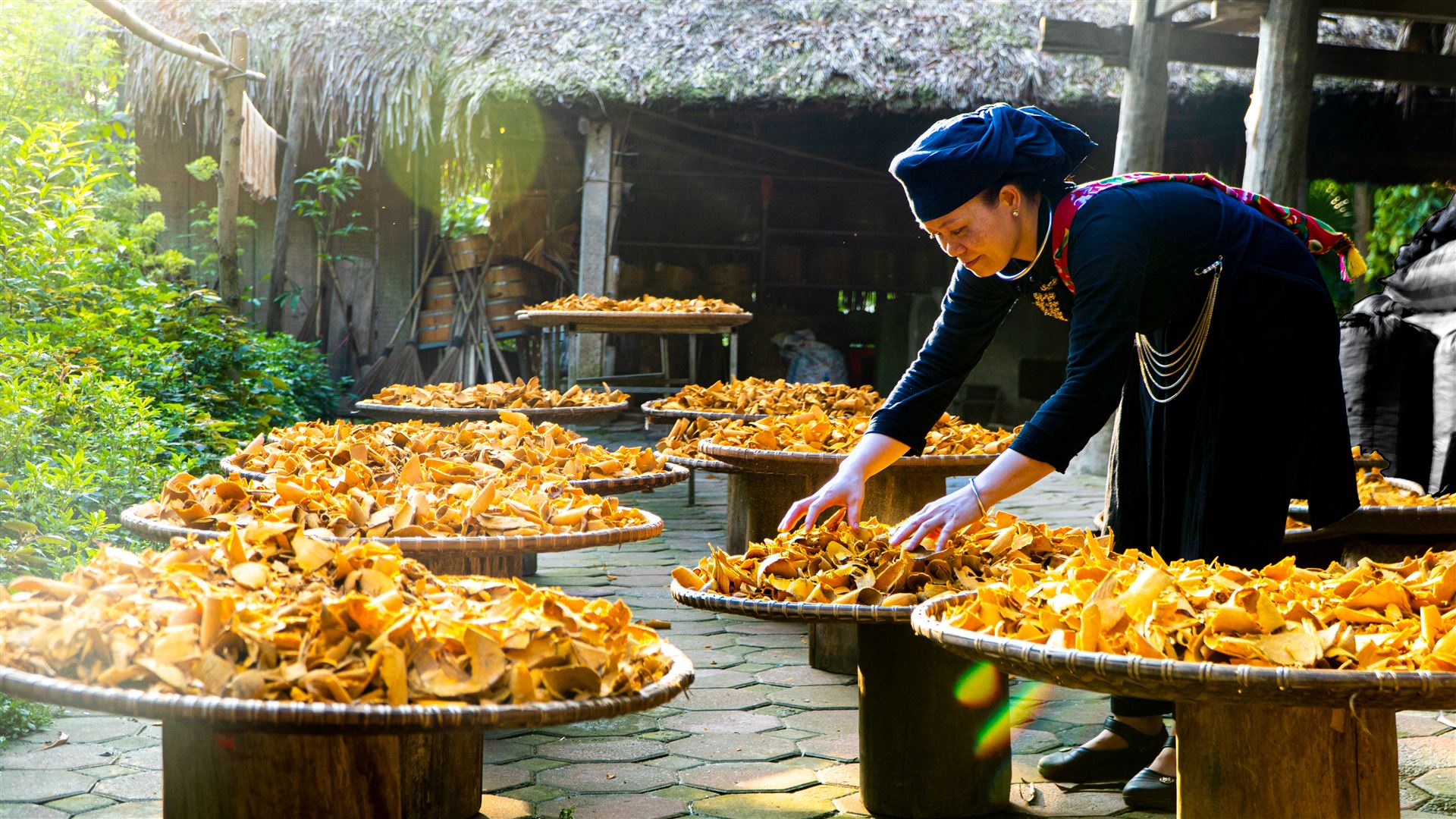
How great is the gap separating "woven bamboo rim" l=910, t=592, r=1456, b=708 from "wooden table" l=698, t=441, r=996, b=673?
75.4 inches

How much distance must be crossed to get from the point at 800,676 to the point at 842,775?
889 mm

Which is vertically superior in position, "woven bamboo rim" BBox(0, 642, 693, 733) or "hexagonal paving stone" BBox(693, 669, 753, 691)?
"woven bamboo rim" BBox(0, 642, 693, 733)

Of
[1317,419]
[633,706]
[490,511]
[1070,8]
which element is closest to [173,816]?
[633,706]

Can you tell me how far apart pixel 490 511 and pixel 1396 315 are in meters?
4.38

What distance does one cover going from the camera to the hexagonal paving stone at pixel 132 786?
8.89 ft

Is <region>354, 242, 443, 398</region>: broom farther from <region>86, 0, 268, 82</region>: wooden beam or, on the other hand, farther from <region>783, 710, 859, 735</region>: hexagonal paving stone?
<region>783, 710, 859, 735</region>: hexagonal paving stone

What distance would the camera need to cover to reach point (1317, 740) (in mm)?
1816

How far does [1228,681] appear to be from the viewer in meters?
1.60

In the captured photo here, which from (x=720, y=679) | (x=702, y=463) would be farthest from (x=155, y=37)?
(x=720, y=679)

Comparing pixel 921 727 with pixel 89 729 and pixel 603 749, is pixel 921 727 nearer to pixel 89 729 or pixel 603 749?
pixel 603 749

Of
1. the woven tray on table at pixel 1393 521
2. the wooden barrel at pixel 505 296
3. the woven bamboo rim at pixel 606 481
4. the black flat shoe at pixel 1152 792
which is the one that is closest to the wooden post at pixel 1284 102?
the woven tray on table at pixel 1393 521

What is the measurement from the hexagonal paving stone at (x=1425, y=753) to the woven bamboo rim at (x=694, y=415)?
2431 millimetres

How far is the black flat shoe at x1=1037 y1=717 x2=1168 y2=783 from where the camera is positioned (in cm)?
290

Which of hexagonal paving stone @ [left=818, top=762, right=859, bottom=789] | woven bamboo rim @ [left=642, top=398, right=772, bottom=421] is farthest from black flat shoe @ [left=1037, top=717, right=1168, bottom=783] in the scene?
woven bamboo rim @ [left=642, top=398, right=772, bottom=421]
